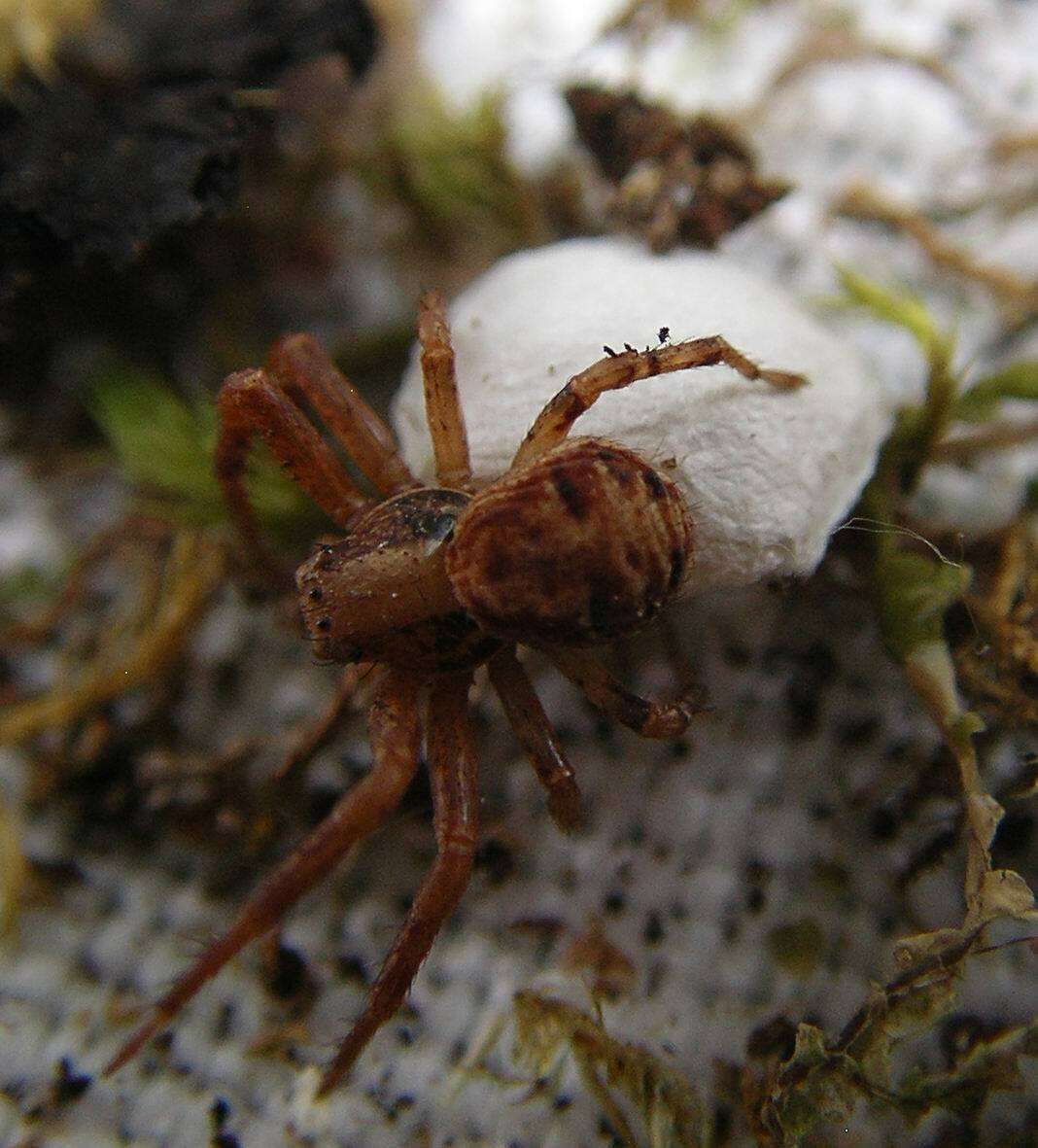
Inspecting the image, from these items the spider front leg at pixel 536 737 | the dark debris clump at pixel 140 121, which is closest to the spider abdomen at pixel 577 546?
the spider front leg at pixel 536 737

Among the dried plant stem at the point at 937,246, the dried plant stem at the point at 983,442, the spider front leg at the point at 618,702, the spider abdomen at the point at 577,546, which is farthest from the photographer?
the dried plant stem at the point at 937,246

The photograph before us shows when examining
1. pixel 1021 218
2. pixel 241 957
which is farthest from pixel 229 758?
pixel 1021 218

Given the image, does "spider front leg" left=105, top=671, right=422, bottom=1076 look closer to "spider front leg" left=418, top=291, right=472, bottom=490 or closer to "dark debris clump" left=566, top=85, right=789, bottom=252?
"spider front leg" left=418, top=291, right=472, bottom=490

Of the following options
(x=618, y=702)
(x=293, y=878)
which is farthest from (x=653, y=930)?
(x=293, y=878)

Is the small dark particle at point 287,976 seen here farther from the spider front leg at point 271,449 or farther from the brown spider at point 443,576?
the spider front leg at point 271,449

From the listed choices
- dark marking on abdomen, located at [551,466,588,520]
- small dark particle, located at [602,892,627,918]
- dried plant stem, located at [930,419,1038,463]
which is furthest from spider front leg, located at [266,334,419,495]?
dried plant stem, located at [930,419,1038,463]

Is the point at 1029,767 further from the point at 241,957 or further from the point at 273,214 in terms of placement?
the point at 273,214
